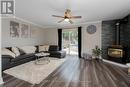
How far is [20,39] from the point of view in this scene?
6.12 metres

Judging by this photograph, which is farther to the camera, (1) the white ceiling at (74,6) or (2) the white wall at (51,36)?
(2) the white wall at (51,36)

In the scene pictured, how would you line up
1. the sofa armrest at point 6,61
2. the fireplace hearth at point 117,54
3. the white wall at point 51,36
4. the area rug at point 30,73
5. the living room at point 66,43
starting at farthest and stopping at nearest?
the white wall at point 51,36
the fireplace hearth at point 117,54
the sofa armrest at point 6,61
the living room at point 66,43
the area rug at point 30,73

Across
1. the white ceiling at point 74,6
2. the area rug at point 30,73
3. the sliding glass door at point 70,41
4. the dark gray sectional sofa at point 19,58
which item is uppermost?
the white ceiling at point 74,6

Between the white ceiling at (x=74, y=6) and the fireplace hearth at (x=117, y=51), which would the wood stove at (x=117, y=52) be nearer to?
the fireplace hearth at (x=117, y=51)

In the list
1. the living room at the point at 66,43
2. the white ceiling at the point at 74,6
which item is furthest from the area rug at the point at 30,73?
the white ceiling at the point at 74,6

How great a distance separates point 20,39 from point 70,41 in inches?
147

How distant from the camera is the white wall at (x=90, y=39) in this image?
22.0 ft

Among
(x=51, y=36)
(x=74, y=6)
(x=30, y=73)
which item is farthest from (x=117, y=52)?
(x=51, y=36)

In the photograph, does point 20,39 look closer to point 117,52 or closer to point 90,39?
point 90,39

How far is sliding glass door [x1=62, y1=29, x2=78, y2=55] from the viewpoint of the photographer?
26.4 feet

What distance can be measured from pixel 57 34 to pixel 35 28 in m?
1.74

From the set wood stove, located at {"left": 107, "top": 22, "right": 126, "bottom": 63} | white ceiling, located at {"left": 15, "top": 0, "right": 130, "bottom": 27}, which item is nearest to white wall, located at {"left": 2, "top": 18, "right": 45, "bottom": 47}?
Result: white ceiling, located at {"left": 15, "top": 0, "right": 130, "bottom": 27}

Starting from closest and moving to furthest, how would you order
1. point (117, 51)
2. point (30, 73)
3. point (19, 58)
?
point (30, 73) → point (19, 58) → point (117, 51)

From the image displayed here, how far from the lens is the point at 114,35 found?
616cm
